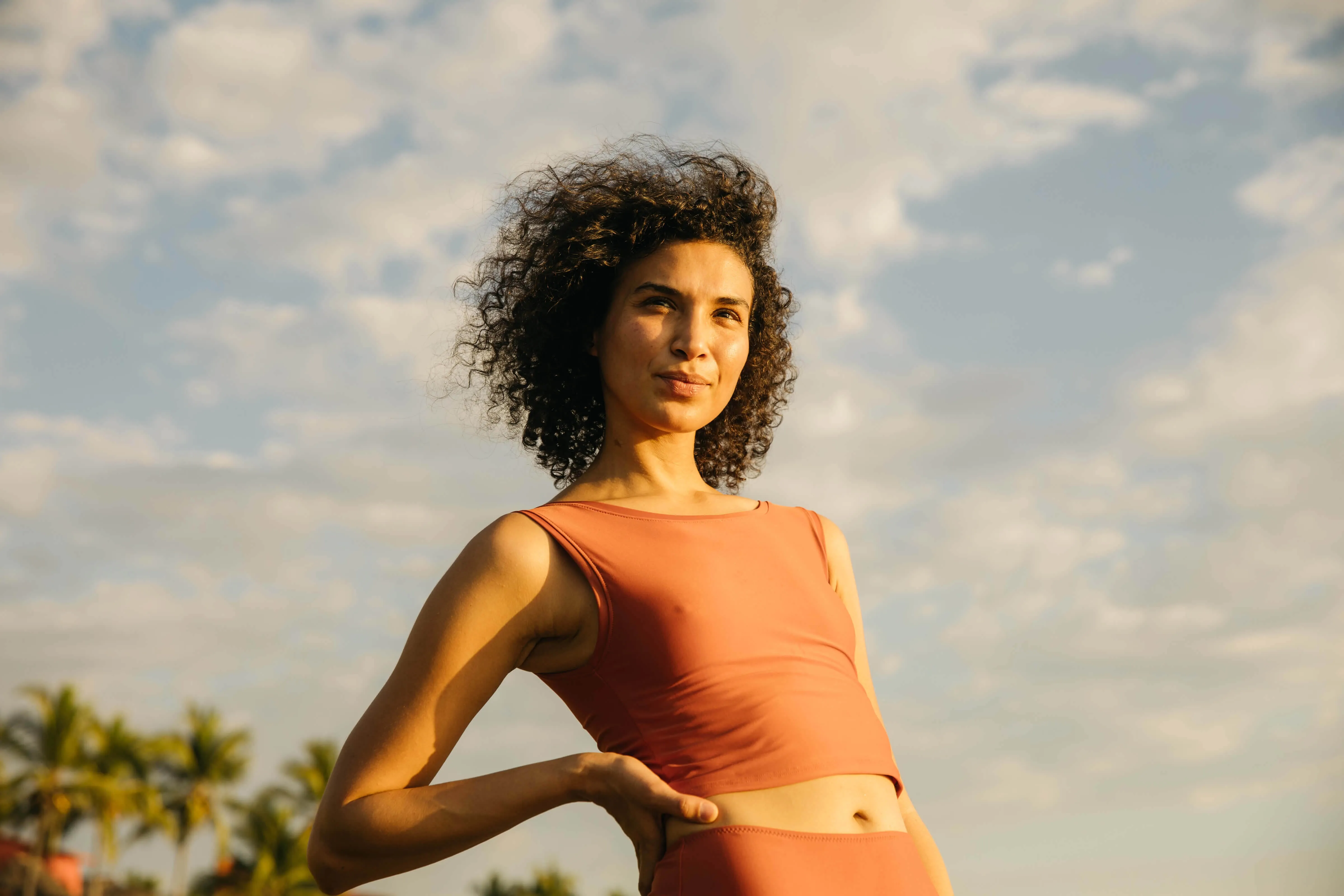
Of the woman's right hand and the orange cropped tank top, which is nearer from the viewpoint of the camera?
the woman's right hand

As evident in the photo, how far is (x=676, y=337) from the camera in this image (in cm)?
302

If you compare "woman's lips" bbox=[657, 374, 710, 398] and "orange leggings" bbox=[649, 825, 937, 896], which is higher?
"woman's lips" bbox=[657, 374, 710, 398]

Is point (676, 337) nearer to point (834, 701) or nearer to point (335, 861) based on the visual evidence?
point (834, 701)

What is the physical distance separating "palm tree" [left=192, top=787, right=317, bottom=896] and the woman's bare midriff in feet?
143

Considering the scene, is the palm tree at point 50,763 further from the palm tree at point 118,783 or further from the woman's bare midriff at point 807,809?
the woman's bare midriff at point 807,809

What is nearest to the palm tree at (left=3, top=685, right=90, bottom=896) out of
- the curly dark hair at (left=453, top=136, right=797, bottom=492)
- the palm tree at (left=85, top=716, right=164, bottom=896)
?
the palm tree at (left=85, top=716, right=164, bottom=896)

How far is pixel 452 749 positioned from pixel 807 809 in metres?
0.79

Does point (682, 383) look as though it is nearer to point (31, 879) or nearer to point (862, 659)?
point (862, 659)

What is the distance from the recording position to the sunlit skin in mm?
2381

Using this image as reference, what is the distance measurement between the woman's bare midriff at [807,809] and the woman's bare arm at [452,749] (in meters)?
0.07

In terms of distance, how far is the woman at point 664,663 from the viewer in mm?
2387

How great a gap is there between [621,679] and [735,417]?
168cm

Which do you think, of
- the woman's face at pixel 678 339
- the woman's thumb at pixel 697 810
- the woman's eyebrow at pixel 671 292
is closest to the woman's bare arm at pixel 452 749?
the woman's thumb at pixel 697 810

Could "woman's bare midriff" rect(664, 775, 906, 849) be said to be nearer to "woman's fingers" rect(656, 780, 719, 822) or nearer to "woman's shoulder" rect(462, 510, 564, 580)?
"woman's fingers" rect(656, 780, 719, 822)
